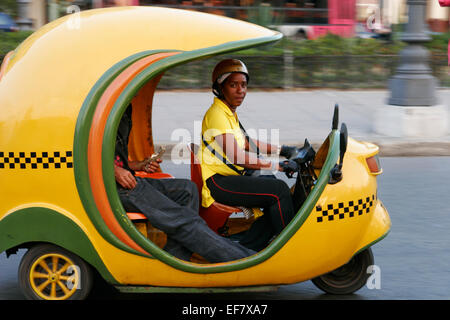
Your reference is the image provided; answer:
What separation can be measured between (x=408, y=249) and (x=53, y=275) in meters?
2.79

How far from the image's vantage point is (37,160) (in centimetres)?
410

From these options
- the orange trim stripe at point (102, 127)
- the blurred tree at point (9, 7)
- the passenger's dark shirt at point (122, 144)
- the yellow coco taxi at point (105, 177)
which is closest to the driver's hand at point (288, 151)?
the yellow coco taxi at point (105, 177)

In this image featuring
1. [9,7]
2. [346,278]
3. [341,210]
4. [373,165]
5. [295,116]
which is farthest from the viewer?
[9,7]

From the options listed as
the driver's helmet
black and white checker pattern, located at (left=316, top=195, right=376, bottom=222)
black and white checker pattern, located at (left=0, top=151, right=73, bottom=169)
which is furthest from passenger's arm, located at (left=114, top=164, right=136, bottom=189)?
black and white checker pattern, located at (left=316, top=195, right=376, bottom=222)

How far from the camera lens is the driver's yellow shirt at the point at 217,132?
4.56 m

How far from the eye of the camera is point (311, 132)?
10.5 metres

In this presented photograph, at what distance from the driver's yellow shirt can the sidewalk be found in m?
4.24

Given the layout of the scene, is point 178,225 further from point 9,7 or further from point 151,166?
point 9,7

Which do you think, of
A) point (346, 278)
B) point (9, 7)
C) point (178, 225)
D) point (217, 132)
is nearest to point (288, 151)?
point (217, 132)

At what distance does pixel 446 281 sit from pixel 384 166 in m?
4.07

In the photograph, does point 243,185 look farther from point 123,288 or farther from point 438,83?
point 438,83

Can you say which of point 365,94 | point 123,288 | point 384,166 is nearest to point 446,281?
point 123,288

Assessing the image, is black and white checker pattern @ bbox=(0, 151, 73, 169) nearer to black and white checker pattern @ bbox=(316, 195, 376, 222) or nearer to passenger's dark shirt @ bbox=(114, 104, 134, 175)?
passenger's dark shirt @ bbox=(114, 104, 134, 175)

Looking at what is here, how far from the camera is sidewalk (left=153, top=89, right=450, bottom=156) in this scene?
32.2ft
